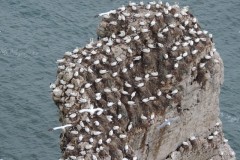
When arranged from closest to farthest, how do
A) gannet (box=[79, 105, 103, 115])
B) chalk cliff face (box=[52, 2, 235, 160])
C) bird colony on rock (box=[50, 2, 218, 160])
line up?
gannet (box=[79, 105, 103, 115]) → bird colony on rock (box=[50, 2, 218, 160]) → chalk cliff face (box=[52, 2, 235, 160])

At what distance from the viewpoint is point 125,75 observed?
3944 centimetres

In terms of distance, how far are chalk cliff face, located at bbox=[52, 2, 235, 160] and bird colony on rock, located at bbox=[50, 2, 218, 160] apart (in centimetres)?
5

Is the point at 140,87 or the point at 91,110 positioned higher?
the point at 140,87

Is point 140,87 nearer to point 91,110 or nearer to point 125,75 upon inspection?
point 125,75

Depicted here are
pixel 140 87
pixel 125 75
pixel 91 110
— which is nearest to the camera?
pixel 91 110

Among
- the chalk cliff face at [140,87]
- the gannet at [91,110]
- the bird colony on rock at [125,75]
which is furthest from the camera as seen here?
the chalk cliff face at [140,87]

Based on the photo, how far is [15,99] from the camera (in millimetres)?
67562

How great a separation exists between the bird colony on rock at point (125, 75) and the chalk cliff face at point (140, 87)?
5 centimetres

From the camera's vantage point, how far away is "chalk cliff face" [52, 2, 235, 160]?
3684cm

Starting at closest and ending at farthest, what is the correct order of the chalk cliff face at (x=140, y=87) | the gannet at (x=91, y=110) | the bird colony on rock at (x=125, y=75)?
the gannet at (x=91, y=110) → the bird colony on rock at (x=125, y=75) → the chalk cliff face at (x=140, y=87)

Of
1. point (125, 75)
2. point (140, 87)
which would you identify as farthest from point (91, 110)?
point (140, 87)

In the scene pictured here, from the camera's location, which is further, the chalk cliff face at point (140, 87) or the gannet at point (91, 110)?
the chalk cliff face at point (140, 87)

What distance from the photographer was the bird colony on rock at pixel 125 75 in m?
36.6

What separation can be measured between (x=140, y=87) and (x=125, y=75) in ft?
3.76
